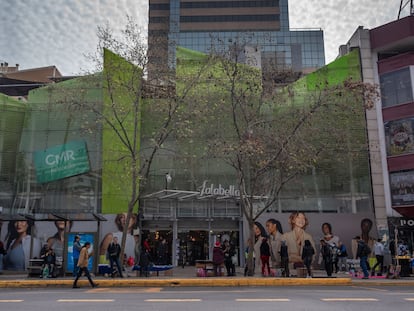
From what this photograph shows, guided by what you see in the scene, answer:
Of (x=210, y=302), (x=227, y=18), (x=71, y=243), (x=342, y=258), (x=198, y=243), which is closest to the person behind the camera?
(x=210, y=302)

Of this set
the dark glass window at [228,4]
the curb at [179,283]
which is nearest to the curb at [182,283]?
the curb at [179,283]

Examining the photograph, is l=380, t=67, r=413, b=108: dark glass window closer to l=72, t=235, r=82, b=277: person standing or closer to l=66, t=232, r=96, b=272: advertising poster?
l=66, t=232, r=96, b=272: advertising poster

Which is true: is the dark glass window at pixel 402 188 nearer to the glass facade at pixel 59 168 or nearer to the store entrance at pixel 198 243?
the store entrance at pixel 198 243

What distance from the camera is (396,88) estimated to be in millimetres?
26156

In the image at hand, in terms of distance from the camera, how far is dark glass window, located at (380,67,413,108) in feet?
84.3

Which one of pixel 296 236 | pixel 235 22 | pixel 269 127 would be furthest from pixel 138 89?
pixel 235 22

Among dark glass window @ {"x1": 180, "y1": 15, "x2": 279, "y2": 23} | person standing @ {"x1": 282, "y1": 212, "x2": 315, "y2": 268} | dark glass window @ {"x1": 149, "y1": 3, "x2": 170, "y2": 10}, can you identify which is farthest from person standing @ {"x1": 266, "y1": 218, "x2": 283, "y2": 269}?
dark glass window @ {"x1": 149, "y1": 3, "x2": 170, "y2": 10}

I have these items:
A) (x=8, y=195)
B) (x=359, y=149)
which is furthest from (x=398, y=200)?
(x=8, y=195)

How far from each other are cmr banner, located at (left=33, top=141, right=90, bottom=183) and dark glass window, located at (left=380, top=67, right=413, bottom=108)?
17.6 metres

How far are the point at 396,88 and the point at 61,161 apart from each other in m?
19.6

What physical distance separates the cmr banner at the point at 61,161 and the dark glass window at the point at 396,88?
57.7 feet

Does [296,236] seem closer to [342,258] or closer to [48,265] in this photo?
[342,258]

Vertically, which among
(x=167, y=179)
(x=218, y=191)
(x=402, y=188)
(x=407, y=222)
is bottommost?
(x=407, y=222)

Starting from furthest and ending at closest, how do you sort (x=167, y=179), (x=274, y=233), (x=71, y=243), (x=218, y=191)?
(x=167, y=179)
(x=274, y=233)
(x=218, y=191)
(x=71, y=243)
